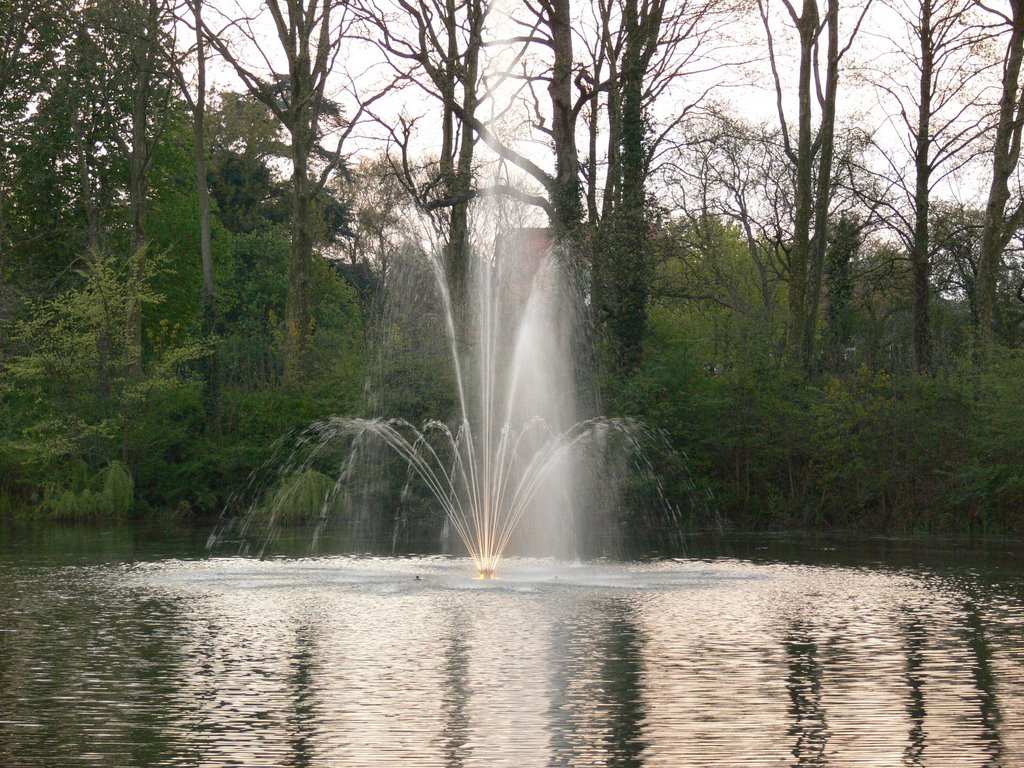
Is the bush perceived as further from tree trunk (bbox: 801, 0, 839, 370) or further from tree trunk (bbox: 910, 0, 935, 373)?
tree trunk (bbox: 910, 0, 935, 373)

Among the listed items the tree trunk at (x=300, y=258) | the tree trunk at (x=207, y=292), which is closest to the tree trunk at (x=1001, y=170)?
the tree trunk at (x=300, y=258)

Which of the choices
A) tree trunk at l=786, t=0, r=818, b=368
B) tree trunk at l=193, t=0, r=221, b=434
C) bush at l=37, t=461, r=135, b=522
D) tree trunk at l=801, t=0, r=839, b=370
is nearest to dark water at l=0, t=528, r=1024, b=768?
bush at l=37, t=461, r=135, b=522

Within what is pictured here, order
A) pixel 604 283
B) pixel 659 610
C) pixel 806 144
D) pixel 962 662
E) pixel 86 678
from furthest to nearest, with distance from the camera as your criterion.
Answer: pixel 806 144
pixel 604 283
pixel 659 610
pixel 962 662
pixel 86 678

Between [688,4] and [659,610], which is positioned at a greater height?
[688,4]

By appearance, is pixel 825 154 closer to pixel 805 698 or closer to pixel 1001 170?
pixel 1001 170

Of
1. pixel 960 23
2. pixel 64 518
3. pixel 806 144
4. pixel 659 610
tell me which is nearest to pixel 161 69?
pixel 64 518

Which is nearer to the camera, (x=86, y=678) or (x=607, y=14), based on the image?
(x=86, y=678)

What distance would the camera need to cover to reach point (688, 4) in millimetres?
38938

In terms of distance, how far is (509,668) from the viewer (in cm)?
1159

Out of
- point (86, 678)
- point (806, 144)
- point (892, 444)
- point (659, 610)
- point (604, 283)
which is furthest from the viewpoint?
point (806, 144)

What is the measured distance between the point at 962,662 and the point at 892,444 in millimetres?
20277

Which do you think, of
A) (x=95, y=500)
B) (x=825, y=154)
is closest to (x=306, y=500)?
(x=95, y=500)

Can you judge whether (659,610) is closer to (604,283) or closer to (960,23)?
(604,283)

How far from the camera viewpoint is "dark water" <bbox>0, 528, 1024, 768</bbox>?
8.71 meters
